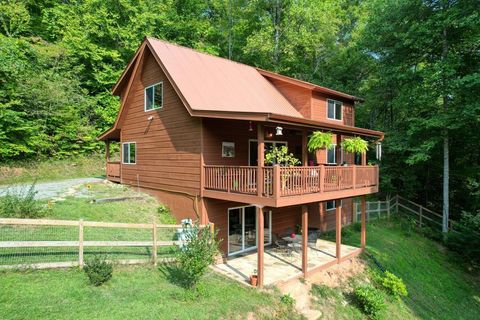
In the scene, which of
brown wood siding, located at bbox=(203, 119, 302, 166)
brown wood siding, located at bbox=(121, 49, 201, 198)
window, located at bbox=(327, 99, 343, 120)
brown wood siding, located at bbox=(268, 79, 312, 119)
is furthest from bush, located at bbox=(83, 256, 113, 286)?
window, located at bbox=(327, 99, 343, 120)

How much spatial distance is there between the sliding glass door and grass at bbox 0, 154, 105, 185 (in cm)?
1323

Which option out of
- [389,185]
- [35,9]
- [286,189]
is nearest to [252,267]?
[286,189]

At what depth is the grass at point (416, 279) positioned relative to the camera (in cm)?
1080

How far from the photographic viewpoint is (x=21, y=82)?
2034cm

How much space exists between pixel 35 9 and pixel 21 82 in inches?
462

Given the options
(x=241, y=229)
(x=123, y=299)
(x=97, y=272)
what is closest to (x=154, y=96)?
(x=241, y=229)

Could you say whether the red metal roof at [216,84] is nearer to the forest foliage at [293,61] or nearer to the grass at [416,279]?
the grass at [416,279]

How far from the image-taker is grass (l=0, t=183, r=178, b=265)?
8.05 metres

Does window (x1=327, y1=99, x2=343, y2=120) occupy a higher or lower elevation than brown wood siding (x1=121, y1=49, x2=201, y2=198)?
higher

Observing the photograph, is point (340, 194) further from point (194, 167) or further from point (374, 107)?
point (374, 107)

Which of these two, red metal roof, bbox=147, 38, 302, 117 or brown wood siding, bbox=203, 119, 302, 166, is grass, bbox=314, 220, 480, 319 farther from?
red metal roof, bbox=147, 38, 302, 117

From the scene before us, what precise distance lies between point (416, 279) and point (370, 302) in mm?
5835

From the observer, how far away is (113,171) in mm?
17672

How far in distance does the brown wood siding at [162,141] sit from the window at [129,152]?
259 mm
